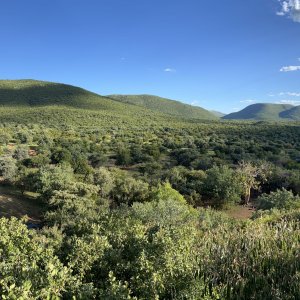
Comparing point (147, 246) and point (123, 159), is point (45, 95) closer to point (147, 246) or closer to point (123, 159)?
point (123, 159)

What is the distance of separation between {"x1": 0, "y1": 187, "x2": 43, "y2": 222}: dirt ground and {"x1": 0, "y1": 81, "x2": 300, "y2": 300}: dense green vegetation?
82 cm

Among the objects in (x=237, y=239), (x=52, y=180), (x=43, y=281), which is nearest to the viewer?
(x=43, y=281)

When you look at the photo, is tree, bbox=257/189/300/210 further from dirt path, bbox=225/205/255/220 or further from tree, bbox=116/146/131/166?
tree, bbox=116/146/131/166

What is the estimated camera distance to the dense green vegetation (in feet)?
23.3

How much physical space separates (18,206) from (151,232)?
18511 millimetres

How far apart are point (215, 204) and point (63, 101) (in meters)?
94.3

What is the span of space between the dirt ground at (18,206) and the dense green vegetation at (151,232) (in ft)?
2.70

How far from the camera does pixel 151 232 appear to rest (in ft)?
34.2

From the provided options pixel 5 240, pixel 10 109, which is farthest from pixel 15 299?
pixel 10 109

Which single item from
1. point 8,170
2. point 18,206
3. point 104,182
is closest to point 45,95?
point 8,170

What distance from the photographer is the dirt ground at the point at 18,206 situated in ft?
80.2

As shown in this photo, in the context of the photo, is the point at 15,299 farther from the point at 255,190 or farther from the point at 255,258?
the point at 255,190

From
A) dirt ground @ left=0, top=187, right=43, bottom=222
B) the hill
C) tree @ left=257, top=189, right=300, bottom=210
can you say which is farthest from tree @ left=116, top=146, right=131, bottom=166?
the hill

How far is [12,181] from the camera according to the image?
102ft
